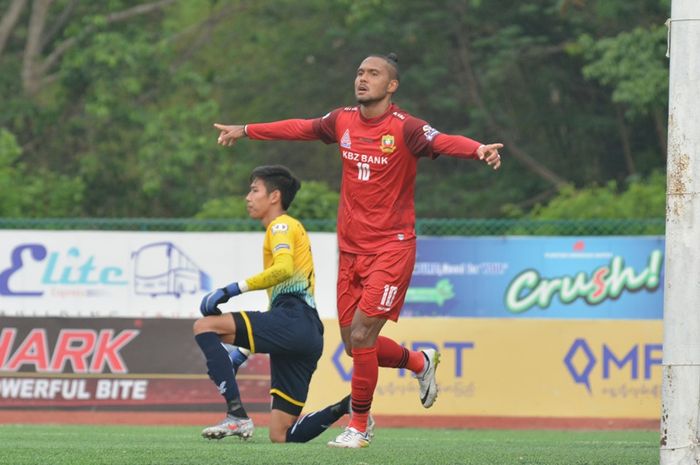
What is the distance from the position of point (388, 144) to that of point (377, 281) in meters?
0.82

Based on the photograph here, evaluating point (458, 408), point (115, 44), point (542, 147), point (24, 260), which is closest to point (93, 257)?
point (24, 260)

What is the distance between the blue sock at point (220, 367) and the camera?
8477 mm

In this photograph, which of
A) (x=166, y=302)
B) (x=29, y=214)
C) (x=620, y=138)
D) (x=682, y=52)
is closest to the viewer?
(x=682, y=52)

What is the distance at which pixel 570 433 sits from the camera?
14469 mm

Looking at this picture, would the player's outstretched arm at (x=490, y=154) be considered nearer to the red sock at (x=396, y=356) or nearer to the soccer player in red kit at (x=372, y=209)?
the soccer player in red kit at (x=372, y=209)

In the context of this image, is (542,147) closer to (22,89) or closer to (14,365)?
(22,89)

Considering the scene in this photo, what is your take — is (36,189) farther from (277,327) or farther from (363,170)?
(363,170)

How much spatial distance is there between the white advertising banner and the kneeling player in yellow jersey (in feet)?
24.6

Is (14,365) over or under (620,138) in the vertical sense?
under

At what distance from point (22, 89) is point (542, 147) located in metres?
11.1

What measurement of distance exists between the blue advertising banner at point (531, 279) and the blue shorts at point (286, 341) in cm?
796

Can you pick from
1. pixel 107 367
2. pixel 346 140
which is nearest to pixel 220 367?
pixel 346 140

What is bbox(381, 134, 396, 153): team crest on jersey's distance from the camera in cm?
843

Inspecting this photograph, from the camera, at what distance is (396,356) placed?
29.7ft
